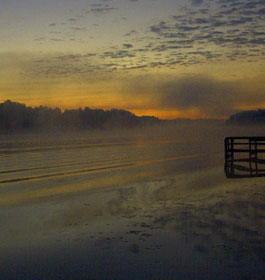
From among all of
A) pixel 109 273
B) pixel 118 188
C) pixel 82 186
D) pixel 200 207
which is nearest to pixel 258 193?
pixel 200 207

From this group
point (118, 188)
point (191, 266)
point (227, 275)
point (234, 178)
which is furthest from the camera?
point (234, 178)

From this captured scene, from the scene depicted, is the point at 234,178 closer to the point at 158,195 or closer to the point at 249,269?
the point at 158,195

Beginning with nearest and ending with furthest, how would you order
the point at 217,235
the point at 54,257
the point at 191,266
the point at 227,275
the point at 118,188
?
1. the point at 227,275
2. the point at 191,266
3. the point at 54,257
4. the point at 217,235
5. the point at 118,188

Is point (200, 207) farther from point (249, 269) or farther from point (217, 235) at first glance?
point (249, 269)

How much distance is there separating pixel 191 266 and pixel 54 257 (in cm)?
252

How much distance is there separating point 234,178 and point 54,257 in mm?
11794

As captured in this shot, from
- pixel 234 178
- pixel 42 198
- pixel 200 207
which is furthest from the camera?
pixel 234 178

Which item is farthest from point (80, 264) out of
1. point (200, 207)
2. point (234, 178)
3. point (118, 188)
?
→ point (234, 178)

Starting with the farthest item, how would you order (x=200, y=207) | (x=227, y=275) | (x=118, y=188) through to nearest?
(x=118, y=188) < (x=200, y=207) < (x=227, y=275)

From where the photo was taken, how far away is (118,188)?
47.4 feet

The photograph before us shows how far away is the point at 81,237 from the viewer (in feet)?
26.2

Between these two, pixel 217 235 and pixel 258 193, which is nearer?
pixel 217 235

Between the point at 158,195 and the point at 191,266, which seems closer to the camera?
the point at 191,266

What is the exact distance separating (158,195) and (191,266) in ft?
21.5
